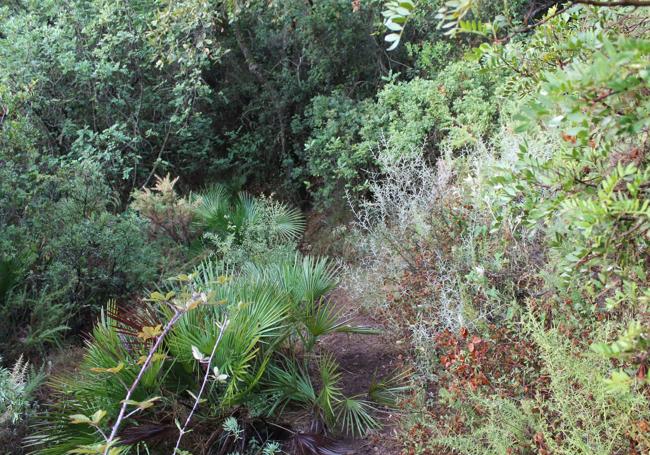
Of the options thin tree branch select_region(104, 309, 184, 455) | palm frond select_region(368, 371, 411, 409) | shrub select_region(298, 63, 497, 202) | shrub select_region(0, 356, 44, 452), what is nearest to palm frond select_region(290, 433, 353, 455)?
palm frond select_region(368, 371, 411, 409)

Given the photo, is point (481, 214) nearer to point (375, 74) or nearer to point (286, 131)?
point (375, 74)

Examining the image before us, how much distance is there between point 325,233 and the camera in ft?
31.7

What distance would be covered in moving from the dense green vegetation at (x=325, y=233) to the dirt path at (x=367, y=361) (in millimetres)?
45

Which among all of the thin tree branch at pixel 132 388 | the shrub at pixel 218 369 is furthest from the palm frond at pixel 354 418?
the thin tree branch at pixel 132 388

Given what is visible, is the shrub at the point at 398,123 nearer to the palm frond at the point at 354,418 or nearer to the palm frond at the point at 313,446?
the palm frond at the point at 354,418

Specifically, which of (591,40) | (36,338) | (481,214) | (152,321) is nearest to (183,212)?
(36,338)

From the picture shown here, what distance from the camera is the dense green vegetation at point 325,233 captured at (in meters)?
2.57

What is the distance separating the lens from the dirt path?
4434 mm

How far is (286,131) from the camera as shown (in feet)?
36.3

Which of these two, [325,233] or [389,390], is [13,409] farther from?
[325,233]

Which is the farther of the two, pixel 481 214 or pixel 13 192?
pixel 13 192

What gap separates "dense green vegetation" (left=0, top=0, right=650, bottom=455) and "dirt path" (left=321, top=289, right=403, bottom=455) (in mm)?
45

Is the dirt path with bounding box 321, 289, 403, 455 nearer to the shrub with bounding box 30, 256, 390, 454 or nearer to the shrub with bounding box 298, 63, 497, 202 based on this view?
the shrub with bounding box 30, 256, 390, 454

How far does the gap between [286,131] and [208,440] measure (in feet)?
24.5
